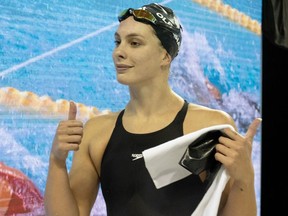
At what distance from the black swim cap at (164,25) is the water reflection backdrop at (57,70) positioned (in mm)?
330

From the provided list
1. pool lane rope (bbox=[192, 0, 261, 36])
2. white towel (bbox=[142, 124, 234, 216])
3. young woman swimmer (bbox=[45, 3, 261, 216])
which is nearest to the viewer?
white towel (bbox=[142, 124, 234, 216])

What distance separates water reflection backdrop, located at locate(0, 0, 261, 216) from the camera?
172 centimetres

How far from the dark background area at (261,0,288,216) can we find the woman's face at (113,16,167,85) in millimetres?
1461

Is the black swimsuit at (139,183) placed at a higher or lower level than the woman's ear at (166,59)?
lower

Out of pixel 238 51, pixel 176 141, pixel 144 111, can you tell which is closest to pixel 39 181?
pixel 144 111

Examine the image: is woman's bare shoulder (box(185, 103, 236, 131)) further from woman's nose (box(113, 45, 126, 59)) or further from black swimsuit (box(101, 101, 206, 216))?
woman's nose (box(113, 45, 126, 59))

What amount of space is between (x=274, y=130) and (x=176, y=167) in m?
1.79

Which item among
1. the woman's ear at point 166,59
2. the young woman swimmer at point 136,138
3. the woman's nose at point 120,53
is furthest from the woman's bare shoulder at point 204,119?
the woman's nose at point 120,53

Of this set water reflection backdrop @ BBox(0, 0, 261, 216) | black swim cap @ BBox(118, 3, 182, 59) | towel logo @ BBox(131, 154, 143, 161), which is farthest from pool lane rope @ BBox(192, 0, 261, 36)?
towel logo @ BBox(131, 154, 143, 161)

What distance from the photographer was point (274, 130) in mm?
3086

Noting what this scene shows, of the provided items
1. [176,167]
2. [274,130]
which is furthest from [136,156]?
[274,130]

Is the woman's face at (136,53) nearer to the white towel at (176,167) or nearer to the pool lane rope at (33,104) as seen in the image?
the white towel at (176,167)

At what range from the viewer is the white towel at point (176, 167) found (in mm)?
1359

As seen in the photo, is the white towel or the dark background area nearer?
the white towel
